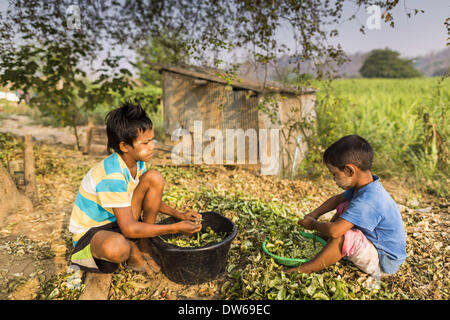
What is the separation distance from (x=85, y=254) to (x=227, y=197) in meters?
1.87

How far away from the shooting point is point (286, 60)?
→ 453 centimetres

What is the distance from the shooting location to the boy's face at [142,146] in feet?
6.93

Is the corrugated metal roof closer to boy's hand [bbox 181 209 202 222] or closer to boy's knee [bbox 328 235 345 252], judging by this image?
boy's hand [bbox 181 209 202 222]

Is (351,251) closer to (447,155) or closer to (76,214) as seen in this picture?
(76,214)

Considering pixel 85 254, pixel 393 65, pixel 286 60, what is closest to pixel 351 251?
pixel 85 254

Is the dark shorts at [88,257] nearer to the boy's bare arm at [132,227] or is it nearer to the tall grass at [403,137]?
the boy's bare arm at [132,227]

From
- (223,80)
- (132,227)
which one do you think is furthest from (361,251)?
(223,80)

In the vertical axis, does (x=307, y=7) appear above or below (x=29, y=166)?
above

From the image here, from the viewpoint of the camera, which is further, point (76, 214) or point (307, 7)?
point (307, 7)

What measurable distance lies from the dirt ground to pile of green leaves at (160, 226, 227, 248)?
0.99 ft

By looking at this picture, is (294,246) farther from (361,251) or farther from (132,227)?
(132,227)

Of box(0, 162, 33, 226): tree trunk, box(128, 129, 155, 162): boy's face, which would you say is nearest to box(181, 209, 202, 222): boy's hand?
box(128, 129, 155, 162): boy's face

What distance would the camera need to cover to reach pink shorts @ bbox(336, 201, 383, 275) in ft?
6.71

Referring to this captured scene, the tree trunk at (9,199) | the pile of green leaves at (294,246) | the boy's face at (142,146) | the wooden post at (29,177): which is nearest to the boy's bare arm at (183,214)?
the boy's face at (142,146)
